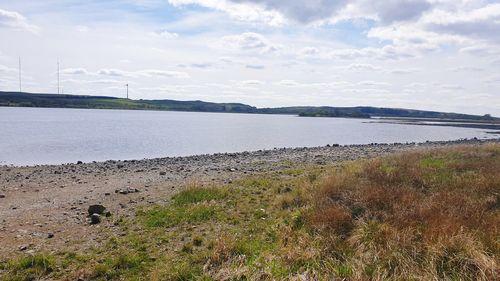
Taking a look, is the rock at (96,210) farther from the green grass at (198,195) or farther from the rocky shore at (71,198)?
the green grass at (198,195)

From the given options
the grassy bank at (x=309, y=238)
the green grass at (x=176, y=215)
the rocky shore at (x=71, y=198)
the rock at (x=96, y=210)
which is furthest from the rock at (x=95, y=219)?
the green grass at (x=176, y=215)

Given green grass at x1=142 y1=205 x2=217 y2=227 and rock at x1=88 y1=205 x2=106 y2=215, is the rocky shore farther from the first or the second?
green grass at x1=142 y1=205 x2=217 y2=227

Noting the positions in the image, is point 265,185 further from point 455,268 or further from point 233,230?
point 455,268

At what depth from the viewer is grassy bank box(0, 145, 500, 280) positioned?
310 inches

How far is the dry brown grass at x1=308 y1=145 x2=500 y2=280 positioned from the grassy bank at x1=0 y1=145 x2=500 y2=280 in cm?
3

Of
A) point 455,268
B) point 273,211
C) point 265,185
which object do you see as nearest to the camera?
point 455,268

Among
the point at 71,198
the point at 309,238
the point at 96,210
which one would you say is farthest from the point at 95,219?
the point at 309,238

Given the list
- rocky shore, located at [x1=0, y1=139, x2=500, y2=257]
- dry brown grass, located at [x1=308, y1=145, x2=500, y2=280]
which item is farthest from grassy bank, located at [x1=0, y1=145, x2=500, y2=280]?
rocky shore, located at [x1=0, y1=139, x2=500, y2=257]

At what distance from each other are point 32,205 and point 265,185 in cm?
919

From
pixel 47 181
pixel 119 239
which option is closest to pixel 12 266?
pixel 119 239

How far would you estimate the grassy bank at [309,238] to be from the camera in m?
7.87

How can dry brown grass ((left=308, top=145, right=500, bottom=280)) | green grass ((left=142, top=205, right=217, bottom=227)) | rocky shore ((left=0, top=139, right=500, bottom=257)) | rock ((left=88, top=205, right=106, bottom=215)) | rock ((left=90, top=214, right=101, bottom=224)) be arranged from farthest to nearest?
rock ((left=88, top=205, right=106, bottom=215))
rock ((left=90, top=214, right=101, bottom=224))
green grass ((left=142, top=205, right=217, bottom=227))
rocky shore ((left=0, top=139, right=500, bottom=257))
dry brown grass ((left=308, top=145, right=500, bottom=280))

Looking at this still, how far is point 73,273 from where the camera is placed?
838 cm

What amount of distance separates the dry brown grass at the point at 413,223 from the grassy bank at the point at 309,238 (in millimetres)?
29
